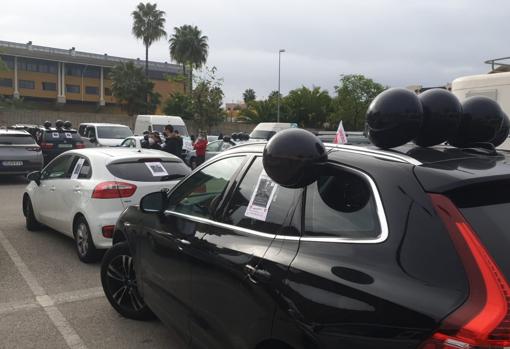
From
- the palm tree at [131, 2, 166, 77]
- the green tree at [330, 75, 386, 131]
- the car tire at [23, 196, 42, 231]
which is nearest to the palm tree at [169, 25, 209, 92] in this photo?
Answer: the palm tree at [131, 2, 166, 77]

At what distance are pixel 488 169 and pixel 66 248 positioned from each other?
5949mm

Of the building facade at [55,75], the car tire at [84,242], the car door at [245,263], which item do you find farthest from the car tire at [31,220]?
the building facade at [55,75]

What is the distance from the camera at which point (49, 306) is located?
468 cm

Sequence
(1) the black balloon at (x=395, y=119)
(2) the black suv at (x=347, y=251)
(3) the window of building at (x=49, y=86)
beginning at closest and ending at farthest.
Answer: (2) the black suv at (x=347, y=251)
(1) the black balloon at (x=395, y=119)
(3) the window of building at (x=49, y=86)

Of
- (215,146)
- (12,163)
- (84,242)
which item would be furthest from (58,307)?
(215,146)

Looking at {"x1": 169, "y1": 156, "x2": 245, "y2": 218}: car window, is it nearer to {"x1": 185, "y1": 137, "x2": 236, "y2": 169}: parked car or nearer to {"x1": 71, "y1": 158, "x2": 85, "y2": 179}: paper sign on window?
{"x1": 71, "y1": 158, "x2": 85, "y2": 179}: paper sign on window

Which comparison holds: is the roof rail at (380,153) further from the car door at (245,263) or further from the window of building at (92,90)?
the window of building at (92,90)

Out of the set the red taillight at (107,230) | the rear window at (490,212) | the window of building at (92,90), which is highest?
the window of building at (92,90)

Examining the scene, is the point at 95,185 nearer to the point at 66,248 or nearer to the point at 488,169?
the point at 66,248

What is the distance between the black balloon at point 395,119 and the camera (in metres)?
2.49

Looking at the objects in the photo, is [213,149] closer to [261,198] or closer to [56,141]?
[56,141]

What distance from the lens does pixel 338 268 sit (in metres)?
2.09

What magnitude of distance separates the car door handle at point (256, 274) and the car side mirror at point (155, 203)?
1.35 meters

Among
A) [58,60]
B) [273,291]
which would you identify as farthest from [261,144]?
[58,60]
